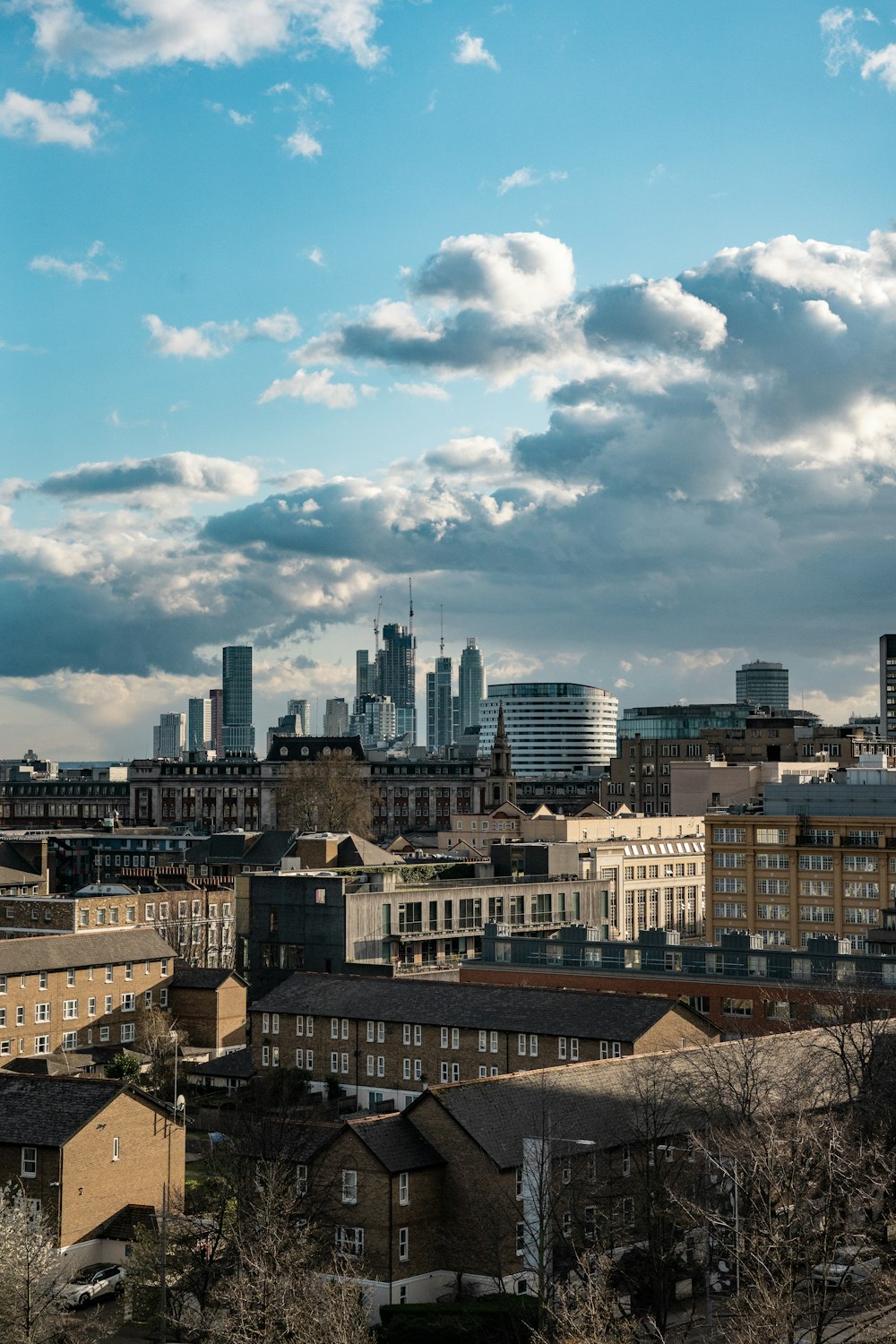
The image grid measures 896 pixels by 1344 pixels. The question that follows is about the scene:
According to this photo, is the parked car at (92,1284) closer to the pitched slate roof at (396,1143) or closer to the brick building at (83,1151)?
the brick building at (83,1151)

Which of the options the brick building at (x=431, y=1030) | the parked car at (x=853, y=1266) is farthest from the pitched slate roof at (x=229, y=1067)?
the parked car at (x=853, y=1266)

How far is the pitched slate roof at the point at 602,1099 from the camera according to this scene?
63.4 meters

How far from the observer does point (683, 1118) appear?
65250 mm

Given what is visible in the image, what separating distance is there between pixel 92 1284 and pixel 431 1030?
2708 centimetres

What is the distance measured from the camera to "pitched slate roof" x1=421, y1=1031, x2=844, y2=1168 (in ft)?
208

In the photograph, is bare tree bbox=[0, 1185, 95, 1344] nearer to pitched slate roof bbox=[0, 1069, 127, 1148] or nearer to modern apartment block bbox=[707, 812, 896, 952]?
pitched slate roof bbox=[0, 1069, 127, 1148]

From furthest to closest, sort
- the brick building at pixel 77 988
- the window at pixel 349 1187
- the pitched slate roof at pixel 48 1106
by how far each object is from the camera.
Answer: the brick building at pixel 77 988
the pitched slate roof at pixel 48 1106
the window at pixel 349 1187

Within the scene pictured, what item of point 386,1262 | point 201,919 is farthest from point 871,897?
point 386,1262

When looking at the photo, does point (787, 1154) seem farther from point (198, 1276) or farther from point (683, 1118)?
point (198, 1276)

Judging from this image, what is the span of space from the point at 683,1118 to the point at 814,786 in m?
76.1

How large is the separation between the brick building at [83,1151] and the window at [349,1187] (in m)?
10.3

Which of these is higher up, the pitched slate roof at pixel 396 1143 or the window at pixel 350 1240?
the pitched slate roof at pixel 396 1143

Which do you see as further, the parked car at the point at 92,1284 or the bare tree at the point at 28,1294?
the parked car at the point at 92,1284

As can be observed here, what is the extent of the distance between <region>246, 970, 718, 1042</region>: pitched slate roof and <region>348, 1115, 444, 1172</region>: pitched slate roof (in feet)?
56.3
